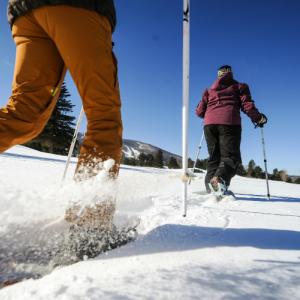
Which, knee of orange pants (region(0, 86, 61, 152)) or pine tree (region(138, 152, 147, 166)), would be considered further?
pine tree (region(138, 152, 147, 166))

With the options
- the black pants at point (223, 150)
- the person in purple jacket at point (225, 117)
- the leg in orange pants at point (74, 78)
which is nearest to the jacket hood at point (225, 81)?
the person in purple jacket at point (225, 117)

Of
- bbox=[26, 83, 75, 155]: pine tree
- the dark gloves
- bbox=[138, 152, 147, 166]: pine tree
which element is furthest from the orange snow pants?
bbox=[138, 152, 147, 166]: pine tree

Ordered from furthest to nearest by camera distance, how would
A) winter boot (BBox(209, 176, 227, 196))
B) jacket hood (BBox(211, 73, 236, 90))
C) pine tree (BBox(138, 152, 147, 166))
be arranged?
pine tree (BBox(138, 152, 147, 166))
jacket hood (BBox(211, 73, 236, 90))
winter boot (BBox(209, 176, 227, 196))

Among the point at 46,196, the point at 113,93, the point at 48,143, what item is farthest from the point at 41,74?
the point at 48,143

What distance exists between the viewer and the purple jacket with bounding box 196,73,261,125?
4.63 metres

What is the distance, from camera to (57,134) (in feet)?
124

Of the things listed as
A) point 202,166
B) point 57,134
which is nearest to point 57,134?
point 57,134

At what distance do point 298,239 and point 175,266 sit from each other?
90 cm

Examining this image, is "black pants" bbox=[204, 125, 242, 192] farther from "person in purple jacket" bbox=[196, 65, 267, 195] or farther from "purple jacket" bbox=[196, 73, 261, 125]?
"purple jacket" bbox=[196, 73, 261, 125]

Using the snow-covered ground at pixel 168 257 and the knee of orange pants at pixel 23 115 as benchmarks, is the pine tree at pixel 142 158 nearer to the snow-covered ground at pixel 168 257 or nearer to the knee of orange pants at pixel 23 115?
the snow-covered ground at pixel 168 257

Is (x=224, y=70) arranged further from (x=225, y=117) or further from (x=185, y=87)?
(x=185, y=87)

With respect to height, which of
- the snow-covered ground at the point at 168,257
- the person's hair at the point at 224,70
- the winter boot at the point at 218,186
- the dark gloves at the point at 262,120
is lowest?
the snow-covered ground at the point at 168,257

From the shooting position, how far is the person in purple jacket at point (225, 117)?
4453 millimetres

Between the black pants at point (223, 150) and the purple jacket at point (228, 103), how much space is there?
11 cm
